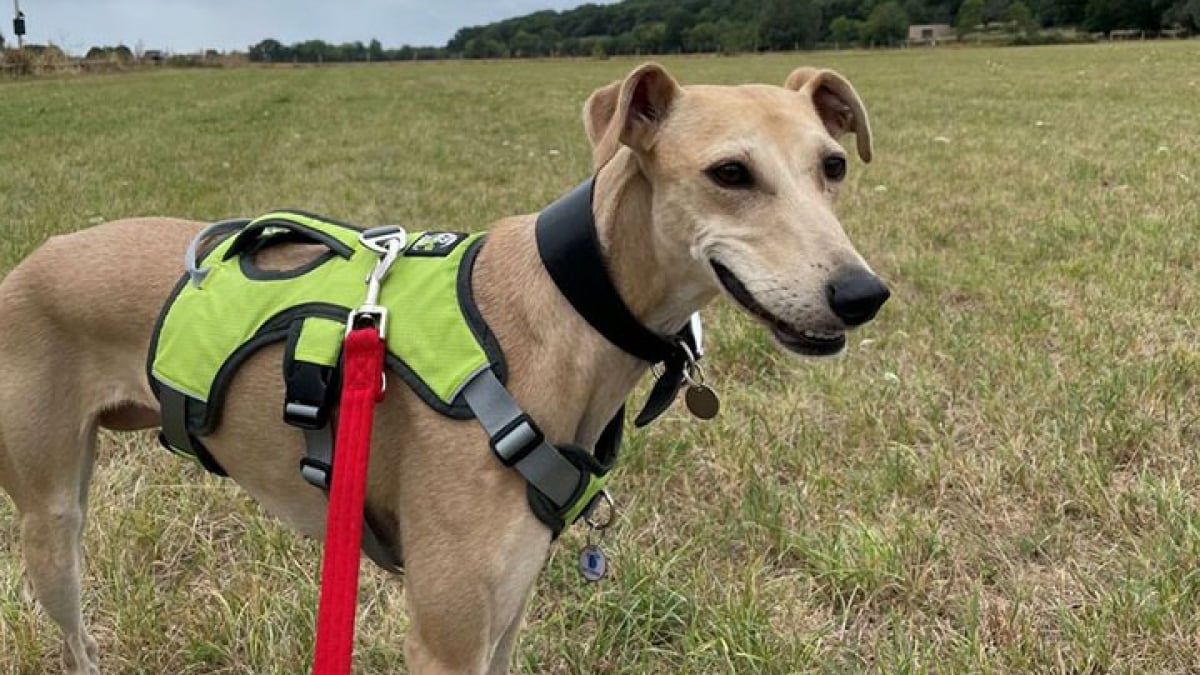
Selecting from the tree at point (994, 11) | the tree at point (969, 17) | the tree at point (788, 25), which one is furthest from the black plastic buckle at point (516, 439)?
the tree at point (994, 11)

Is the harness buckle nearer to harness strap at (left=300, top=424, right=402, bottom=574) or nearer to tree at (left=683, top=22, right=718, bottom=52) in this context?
harness strap at (left=300, top=424, right=402, bottom=574)

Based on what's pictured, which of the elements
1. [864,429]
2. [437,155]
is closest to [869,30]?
[437,155]

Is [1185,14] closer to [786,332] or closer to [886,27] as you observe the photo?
[886,27]

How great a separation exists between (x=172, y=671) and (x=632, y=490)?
180cm

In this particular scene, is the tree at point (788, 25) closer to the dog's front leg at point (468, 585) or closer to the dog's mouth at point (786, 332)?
the dog's mouth at point (786, 332)

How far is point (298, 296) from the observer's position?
8.27 feet

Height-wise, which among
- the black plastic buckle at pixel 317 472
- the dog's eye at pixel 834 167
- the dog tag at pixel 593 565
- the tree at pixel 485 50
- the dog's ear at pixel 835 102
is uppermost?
the dog's ear at pixel 835 102

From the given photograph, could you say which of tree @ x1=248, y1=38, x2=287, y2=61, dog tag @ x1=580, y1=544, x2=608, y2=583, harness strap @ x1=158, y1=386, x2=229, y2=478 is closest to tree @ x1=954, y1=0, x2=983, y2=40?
tree @ x1=248, y1=38, x2=287, y2=61

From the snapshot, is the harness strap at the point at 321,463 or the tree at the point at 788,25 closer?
the harness strap at the point at 321,463

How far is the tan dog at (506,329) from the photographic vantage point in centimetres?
227

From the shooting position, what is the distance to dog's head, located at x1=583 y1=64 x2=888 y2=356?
2.24m

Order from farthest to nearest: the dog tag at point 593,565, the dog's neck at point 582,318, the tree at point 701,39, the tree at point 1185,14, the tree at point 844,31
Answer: the tree at point 701,39 → the tree at point 844,31 → the tree at point 1185,14 → the dog tag at point 593,565 → the dog's neck at point 582,318

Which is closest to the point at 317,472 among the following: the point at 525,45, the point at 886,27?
the point at 886,27

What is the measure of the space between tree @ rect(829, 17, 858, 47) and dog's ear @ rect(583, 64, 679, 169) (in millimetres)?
106269
